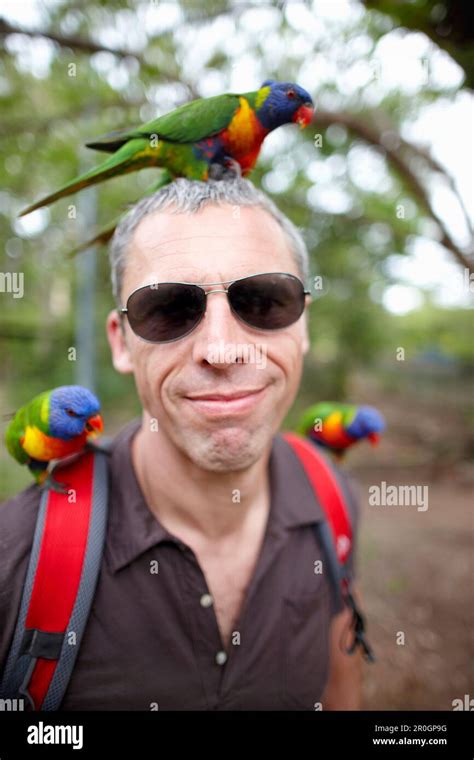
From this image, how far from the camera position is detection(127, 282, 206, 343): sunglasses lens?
50.8 inches

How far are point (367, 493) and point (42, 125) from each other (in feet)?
22.5

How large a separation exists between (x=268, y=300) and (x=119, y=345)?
1.93 feet

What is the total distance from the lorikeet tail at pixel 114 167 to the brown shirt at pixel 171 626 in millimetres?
929

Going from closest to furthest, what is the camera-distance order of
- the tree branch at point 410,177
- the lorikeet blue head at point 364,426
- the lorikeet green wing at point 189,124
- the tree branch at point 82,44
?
1. the lorikeet green wing at point 189,124
2. the tree branch at point 82,44
3. the lorikeet blue head at point 364,426
4. the tree branch at point 410,177

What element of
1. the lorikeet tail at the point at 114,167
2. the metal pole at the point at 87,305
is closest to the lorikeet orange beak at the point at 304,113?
the lorikeet tail at the point at 114,167

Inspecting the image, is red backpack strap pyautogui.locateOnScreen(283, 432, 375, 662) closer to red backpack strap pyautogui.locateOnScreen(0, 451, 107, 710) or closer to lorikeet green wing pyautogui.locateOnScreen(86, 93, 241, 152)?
red backpack strap pyautogui.locateOnScreen(0, 451, 107, 710)

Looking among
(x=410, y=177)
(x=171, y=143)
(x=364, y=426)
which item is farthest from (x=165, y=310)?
(x=410, y=177)

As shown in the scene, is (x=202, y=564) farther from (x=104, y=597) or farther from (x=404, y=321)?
(x=404, y=321)

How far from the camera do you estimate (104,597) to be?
1327 millimetres

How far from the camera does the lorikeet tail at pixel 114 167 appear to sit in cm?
133

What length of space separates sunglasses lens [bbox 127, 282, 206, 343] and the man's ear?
0.20 meters

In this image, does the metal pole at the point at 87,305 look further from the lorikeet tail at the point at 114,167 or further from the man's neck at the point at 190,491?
the man's neck at the point at 190,491

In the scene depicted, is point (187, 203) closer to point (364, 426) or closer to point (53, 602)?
point (53, 602)

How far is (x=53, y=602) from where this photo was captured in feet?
3.97
